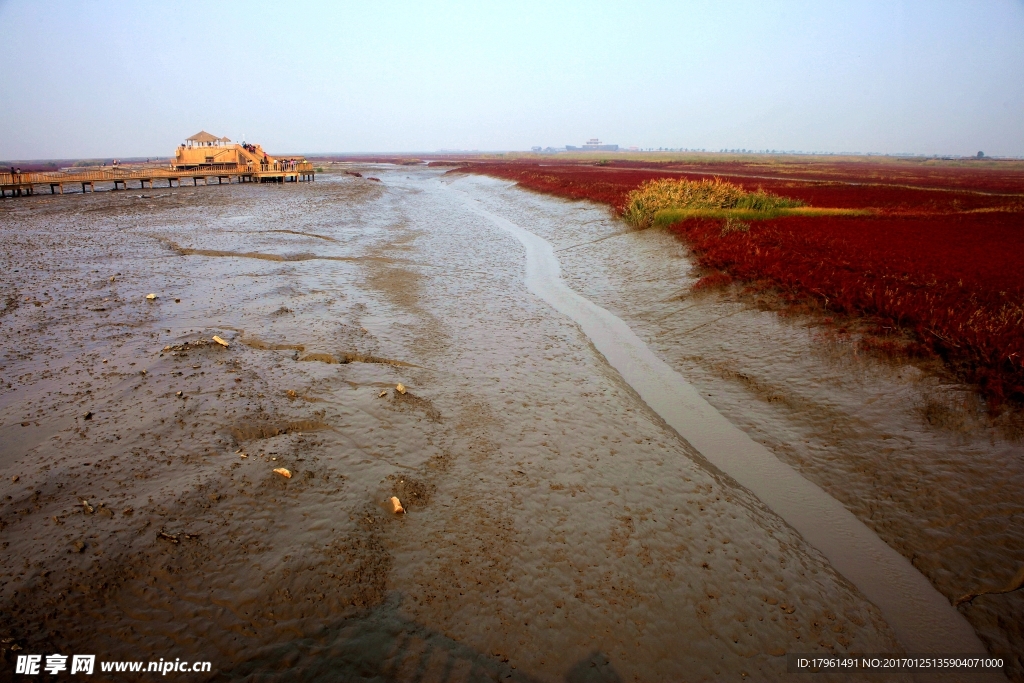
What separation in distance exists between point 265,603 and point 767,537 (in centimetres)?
547

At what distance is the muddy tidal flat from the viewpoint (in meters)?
4.31

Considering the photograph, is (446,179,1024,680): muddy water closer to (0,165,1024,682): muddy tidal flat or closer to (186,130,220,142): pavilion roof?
(0,165,1024,682): muddy tidal flat

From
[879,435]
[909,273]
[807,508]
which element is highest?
[909,273]

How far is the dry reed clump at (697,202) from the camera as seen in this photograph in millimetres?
24578

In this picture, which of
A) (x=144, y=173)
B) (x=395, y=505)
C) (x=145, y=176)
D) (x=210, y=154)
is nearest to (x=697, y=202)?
(x=395, y=505)

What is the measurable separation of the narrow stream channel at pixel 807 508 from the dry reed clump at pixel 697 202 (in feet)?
47.3

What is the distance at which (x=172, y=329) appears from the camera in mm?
10992

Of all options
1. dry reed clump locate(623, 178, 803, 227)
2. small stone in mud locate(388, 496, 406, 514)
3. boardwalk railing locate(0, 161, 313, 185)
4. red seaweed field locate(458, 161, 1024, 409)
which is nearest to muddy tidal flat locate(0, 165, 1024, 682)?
small stone in mud locate(388, 496, 406, 514)

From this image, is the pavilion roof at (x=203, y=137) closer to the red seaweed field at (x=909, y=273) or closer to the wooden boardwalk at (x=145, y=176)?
the wooden boardwalk at (x=145, y=176)

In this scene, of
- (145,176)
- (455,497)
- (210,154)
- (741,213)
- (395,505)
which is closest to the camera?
(395,505)

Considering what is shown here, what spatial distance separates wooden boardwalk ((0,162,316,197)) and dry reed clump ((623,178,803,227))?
50751 millimetres

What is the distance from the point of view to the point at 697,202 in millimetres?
25922

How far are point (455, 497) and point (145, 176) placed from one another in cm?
6193

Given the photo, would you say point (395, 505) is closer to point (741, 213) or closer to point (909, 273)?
point (909, 273)
